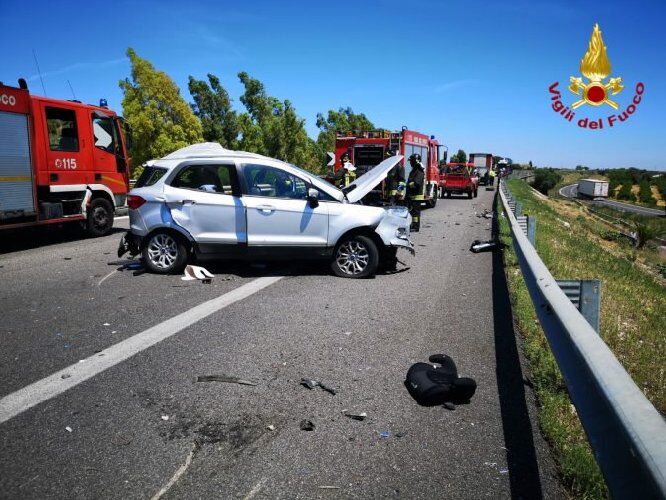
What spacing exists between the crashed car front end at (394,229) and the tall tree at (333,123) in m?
43.0

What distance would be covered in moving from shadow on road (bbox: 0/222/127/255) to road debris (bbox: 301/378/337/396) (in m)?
8.78

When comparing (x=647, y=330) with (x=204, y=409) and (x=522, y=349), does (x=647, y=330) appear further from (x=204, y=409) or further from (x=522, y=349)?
(x=204, y=409)

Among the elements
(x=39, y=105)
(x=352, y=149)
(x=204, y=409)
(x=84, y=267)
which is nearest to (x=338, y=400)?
(x=204, y=409)

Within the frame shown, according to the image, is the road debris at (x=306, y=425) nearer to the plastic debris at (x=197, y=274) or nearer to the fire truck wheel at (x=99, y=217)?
the plastic debris at (x=197, y=274)

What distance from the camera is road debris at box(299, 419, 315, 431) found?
324cm

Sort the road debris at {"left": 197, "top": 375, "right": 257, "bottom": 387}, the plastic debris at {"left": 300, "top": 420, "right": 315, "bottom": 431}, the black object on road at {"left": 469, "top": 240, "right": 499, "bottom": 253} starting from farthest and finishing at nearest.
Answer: the black object on road at {"left": 469, "top": 240, "right": 499, "bottom": 253} → the road debris at {"left": 197, "top": 375, "right": 257, "bottom": 387} → the plastic debris at {"left": 300, "top": 420, "right": 315, "bottom": 431}

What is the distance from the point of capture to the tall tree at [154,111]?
92.3 feet

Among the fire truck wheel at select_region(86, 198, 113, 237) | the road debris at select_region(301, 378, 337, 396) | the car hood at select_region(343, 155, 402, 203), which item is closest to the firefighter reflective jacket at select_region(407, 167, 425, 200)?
the car hood at select_region(343, 155, 402, 203)

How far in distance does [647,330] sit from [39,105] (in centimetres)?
1149

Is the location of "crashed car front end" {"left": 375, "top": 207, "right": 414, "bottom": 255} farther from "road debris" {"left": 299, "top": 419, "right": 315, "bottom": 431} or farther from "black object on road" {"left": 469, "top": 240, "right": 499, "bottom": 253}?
"road debris" {"left": 299, "top": 419, "right": 315, "bottom": 431}

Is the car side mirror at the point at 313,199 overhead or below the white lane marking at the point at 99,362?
overhead

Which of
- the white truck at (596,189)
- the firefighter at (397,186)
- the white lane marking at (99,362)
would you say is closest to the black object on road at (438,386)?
the white lane marking at (99,362)

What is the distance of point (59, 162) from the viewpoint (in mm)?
10656

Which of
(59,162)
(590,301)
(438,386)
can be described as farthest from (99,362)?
(59,162)
